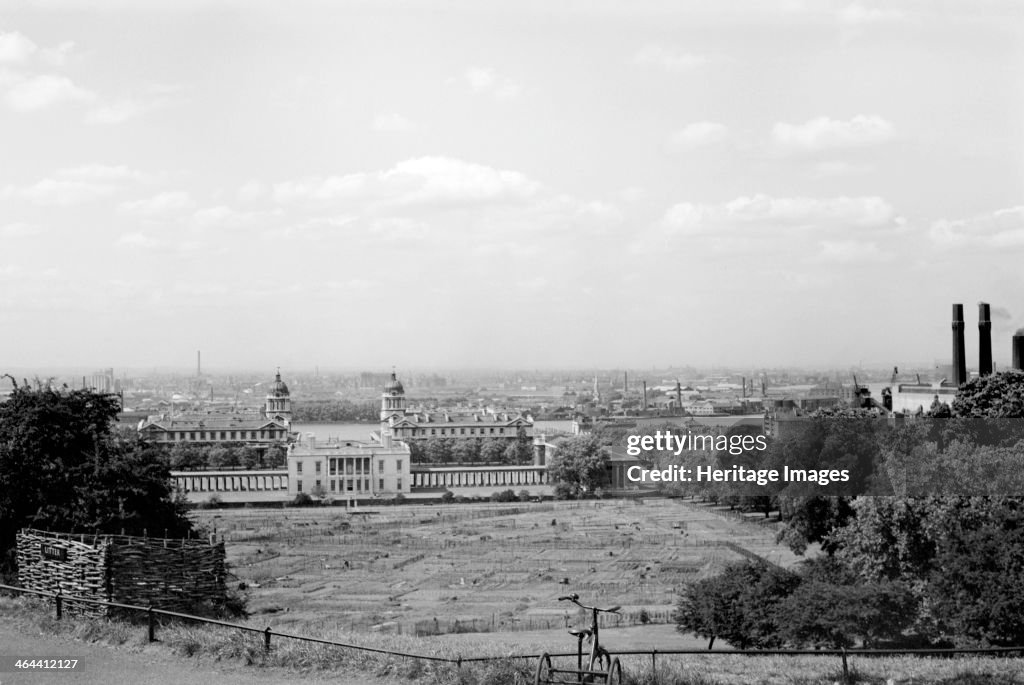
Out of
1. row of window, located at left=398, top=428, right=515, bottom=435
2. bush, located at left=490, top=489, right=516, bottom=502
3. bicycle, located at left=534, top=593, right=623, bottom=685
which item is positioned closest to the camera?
bicycle, located at left=534, top=593, right=623, bottom=685

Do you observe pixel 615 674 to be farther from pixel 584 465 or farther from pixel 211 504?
pixel 584 465

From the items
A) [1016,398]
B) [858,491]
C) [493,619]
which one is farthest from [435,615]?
[1016,398]

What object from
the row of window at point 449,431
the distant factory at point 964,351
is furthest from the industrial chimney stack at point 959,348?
the row of window at point 449,431

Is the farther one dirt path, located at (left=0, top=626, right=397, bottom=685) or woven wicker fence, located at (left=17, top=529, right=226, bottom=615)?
woven wicker fence, located at (left=17, top=529, right=226, bottom=615)

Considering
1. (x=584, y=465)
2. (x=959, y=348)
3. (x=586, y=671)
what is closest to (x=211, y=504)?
(x=584, y=465)

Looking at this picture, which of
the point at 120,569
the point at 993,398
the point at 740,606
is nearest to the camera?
the point at 120,569

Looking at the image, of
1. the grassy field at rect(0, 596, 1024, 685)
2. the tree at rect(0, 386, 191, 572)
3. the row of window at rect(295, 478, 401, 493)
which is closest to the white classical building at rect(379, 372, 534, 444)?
the row of window at rect(295, 478, 401, 493)

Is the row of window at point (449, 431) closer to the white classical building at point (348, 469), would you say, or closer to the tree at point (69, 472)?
the white classical building at point (348, 469)

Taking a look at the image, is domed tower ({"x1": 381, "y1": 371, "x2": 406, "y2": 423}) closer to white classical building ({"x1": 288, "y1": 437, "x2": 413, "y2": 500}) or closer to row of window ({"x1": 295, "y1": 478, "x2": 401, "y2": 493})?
white classical building ({"x1": 288, "y1": 437, "x2": 413, "y2": 500})
